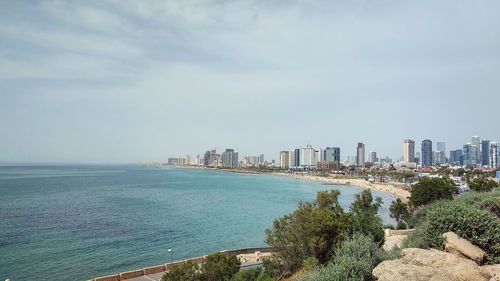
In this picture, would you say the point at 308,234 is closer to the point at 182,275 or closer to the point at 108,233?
the point at 182,275

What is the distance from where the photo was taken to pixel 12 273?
28578mm

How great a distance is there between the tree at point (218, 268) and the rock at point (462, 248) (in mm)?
9056

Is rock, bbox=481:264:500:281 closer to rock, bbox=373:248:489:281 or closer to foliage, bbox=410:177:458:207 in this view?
rock, bbox=373:248:489:281

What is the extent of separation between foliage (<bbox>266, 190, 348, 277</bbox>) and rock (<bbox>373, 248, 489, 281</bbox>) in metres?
8.98

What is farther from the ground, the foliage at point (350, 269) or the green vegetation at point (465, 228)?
the green vegetation at point (465, 228)

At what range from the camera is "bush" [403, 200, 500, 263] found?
12406mm

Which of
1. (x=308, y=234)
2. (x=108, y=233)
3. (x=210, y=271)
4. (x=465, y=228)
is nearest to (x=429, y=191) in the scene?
(x=308, y=234)

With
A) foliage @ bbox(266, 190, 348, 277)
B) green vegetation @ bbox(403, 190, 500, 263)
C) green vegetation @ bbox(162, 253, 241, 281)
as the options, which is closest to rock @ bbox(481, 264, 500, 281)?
green vegetation @ bbox(403, 190, 500, 263)

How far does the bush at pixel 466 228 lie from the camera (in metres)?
12.4

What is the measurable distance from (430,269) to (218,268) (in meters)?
10.3

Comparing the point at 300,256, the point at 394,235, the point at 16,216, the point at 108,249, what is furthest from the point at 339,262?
the point at 16,216

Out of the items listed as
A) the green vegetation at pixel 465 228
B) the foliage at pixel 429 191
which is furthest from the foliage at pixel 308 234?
the foliage at pixel 429 191

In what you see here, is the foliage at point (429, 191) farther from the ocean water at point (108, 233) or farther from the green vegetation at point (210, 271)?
the green vegetation at point (210, 271)

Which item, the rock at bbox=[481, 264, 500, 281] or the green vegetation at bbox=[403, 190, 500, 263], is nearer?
the rock at bbox=[481, 264, 500, 281]
